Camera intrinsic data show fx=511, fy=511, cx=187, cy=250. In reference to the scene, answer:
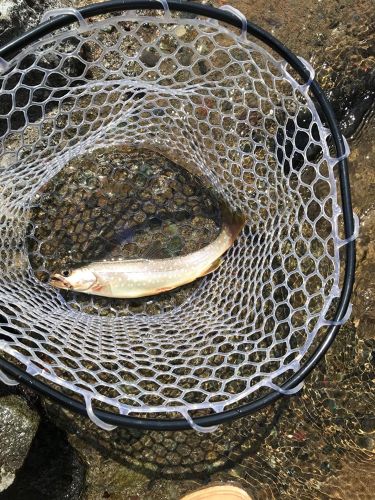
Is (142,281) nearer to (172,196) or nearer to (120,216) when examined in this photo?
(120,216)

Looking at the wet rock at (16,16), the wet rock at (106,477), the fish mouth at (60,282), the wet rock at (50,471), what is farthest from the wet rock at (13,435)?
the wet rock at (16,16)

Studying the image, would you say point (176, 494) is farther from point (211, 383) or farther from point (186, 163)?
point (186, 163)

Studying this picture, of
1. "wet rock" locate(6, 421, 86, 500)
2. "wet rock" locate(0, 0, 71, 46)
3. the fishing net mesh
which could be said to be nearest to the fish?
the fishing net mesh

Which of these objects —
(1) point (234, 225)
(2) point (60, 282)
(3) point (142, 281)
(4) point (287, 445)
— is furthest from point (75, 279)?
(4) point (287, 445)

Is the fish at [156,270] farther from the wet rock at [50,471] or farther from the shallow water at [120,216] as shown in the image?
the wet rock at [50,471]

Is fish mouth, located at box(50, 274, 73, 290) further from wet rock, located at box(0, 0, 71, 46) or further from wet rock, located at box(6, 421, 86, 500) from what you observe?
wet rock, located at box(0, 0, 71, 46)

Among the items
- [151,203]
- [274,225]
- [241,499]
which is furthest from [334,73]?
[241,499]

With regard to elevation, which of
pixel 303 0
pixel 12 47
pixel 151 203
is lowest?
pixel 151 203
